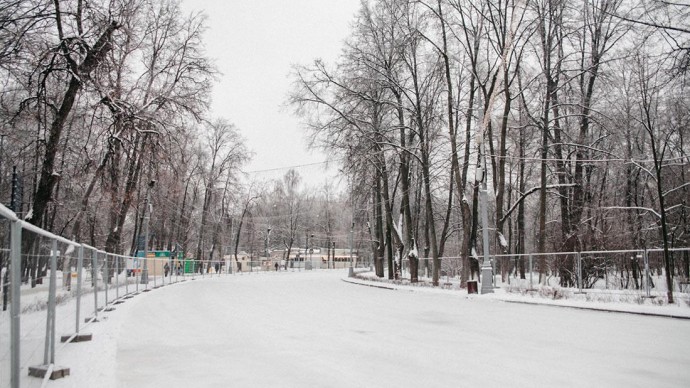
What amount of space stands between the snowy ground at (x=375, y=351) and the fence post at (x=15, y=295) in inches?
40.1

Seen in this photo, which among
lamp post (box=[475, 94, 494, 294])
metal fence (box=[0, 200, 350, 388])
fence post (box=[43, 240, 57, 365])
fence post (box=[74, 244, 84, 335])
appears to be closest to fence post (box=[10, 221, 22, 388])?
metal fence (box=[0, 200, 350, 388])

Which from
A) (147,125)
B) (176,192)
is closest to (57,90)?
(147,125)

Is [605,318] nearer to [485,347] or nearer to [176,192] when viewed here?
[485,347]

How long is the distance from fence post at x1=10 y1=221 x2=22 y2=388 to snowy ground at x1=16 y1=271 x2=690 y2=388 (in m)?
1.02

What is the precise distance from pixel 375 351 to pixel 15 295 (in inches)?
192

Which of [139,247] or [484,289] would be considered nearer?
[484,289]

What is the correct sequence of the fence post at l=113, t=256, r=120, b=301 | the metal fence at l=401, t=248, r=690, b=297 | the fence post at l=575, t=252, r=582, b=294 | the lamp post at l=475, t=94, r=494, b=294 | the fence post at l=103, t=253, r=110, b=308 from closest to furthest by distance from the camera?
the fence post at l=103, t=253, r=110, b=308 < the fence post at l=113, t=256, r=120, b=301 < the metal fence at l=401, t=248, r=690, b=297 < the fence post at l=575, t=252, r=582, b=294 < the lamp post at l=475, t=94, r=494, b=294

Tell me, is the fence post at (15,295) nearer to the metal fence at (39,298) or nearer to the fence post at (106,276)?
the metal fence at (39,298)

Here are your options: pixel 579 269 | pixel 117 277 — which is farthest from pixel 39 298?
pixel 579 269

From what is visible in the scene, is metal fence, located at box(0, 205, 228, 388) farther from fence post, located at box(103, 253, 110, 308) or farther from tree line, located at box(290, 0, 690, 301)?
tree line, located at box(290, 0, 690, 301)

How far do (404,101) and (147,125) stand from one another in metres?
18.9

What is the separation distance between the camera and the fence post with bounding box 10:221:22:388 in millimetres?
4203

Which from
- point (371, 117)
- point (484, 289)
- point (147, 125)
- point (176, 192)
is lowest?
point (484, 289)

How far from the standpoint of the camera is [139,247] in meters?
38.9
